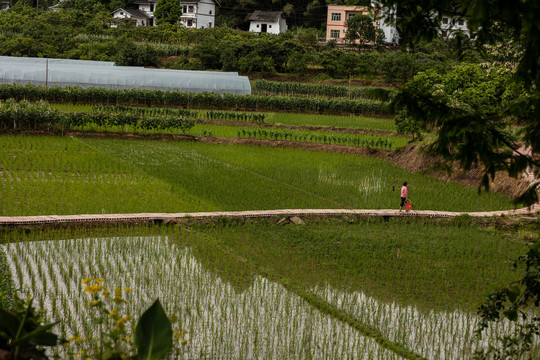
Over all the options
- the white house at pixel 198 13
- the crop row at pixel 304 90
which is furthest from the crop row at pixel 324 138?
the white house at pixel 198 13

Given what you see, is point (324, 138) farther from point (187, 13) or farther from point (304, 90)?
point (187, 13)

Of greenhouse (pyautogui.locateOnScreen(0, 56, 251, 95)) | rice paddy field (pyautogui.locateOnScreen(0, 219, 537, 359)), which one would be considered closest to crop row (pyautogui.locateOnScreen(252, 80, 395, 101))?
greenhouse (pyautogui.locateOnScreen(0, 56, 251, 95))

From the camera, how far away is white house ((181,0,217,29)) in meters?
62.9

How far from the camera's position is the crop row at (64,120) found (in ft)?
76.2

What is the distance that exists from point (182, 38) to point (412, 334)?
46618 millimetres

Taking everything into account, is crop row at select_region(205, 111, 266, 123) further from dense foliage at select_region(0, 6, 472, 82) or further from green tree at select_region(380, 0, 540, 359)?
green tree at select_region(380, 0, 540, 359)

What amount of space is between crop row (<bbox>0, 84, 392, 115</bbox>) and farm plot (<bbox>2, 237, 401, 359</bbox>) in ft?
75.9

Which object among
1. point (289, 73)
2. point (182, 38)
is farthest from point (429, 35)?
point (182, 38)

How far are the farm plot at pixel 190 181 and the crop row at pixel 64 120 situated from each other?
111 centimetres

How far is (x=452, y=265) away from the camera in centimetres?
1076

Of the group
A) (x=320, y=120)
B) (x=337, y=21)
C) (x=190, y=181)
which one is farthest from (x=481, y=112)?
(x=337, y=21)

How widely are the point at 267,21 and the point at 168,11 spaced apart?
9.40 metres

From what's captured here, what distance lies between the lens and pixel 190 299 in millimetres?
8641

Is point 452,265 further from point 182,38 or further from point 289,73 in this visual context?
point 182,38
